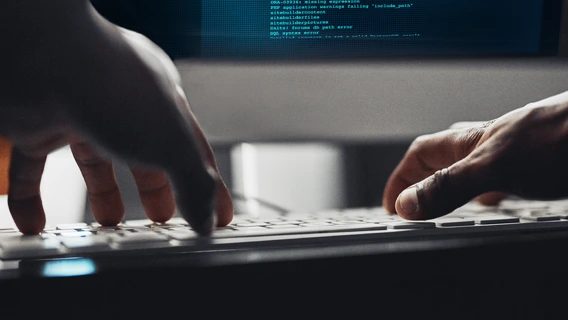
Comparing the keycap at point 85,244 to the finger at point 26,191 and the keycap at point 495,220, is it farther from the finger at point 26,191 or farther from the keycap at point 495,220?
the keycap at point 495,220

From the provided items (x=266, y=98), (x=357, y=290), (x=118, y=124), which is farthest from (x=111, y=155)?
(x=266, y=98)

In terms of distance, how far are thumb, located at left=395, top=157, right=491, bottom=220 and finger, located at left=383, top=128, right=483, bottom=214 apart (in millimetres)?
155

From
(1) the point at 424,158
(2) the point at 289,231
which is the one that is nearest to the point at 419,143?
(1) the point at 424,158

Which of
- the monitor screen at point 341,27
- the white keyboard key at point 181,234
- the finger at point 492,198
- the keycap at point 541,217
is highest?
the monitor screen at point 341,27

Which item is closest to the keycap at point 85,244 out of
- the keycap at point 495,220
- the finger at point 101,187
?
the finger at point 101,187

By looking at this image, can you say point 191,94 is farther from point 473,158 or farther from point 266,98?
point 473,158

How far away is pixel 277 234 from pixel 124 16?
11.3 inches

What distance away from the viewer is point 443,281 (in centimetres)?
31

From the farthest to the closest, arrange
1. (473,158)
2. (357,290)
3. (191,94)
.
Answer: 1. (191,94)
2. (473,158)
3. (357,290)

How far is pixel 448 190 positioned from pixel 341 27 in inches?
8.3

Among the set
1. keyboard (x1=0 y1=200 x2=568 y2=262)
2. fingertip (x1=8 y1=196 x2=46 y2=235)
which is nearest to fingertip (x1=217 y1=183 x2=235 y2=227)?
keyboard (x1=0 y1=200 x2=568 y2=262)

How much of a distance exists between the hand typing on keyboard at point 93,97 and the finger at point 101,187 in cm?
9

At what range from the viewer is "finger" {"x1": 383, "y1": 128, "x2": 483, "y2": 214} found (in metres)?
0.62

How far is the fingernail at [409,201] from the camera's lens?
0.44 meters
